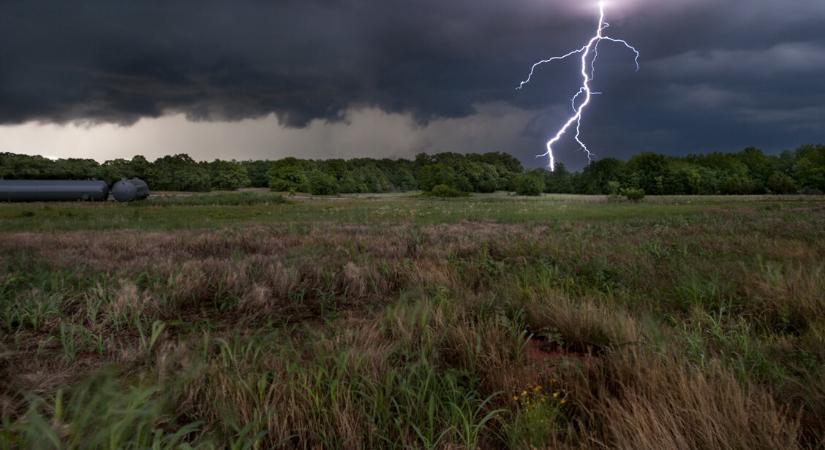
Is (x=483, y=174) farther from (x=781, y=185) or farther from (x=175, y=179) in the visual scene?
(x=175, y=179)

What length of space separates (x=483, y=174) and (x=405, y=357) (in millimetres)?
143004

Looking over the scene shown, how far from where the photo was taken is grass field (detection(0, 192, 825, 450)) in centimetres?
259

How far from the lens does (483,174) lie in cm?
14388

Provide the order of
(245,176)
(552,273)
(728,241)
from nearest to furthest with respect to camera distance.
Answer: (552,273) < (728,241) < (245,176)

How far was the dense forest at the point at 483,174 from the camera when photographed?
9744 centimetres

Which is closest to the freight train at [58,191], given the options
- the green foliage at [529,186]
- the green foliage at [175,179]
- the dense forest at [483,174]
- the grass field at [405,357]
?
the grass field at [405,357]

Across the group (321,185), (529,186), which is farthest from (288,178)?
(529,186)

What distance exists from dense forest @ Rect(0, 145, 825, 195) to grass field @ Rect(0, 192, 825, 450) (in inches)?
3187

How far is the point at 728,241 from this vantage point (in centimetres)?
1134

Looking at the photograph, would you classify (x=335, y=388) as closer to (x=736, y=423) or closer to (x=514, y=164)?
(x=736, y=423)

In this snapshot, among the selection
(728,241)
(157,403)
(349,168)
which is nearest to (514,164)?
(349,168)

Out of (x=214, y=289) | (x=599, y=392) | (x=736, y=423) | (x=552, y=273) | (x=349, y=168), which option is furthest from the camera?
(x=349, y=168)

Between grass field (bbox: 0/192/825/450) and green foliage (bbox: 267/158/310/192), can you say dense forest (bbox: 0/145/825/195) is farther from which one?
grass field (bbox: 0/192/825/450)

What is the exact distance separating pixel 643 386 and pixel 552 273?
15.1 ft
